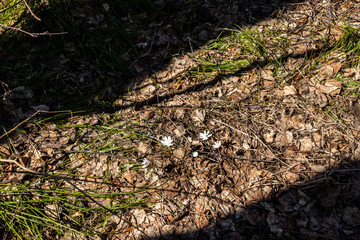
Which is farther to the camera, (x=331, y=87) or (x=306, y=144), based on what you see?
(x=331, y=87)

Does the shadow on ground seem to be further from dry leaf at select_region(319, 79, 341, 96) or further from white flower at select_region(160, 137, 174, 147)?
dry leaf at select_region(319, 79, 341, 96)

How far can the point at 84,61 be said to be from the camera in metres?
3.27

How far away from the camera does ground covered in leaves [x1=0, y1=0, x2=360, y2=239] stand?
221 centimetres

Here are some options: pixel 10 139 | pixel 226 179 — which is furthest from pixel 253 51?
pixel 10 139

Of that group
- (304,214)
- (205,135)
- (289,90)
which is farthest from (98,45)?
(304,214)

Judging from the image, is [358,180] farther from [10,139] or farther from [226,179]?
[10,139]

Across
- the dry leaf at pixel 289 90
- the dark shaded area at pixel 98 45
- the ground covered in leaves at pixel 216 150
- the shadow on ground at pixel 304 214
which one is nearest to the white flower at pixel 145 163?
the ground covered in leaves at pixel 216 150

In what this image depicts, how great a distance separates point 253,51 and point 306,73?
622 millimetres

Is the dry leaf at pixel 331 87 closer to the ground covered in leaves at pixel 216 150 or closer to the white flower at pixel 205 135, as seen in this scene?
the ground covered in leaves at pixel 216 150

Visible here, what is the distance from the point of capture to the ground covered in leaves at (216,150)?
2.21 metres

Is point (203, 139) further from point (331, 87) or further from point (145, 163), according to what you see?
point (331, 87)

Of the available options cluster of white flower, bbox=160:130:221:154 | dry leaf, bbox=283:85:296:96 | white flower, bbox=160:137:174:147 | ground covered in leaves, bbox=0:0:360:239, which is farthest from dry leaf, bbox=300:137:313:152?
white flower, bbox=160:137:174:147

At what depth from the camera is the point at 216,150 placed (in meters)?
2.57

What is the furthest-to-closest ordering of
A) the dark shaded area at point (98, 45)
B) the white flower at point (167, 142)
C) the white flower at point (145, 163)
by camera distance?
the dark shaded area at point (98, 45), the white flower at point (167, 142), the white flower at point (145, 163)
